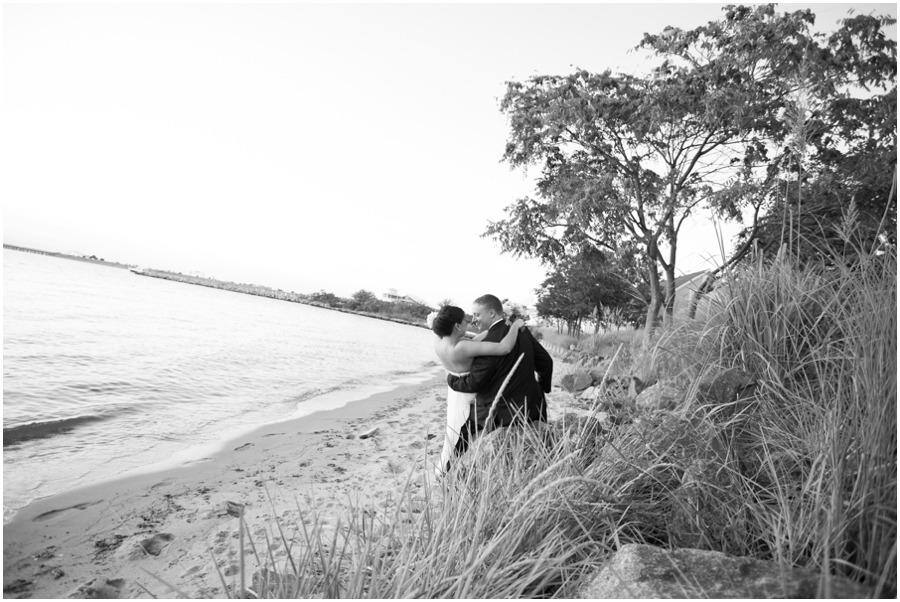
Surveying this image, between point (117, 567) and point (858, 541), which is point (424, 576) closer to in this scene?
point (858, 541)

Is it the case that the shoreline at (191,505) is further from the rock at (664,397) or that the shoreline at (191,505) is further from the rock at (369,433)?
the rock at (664,397)

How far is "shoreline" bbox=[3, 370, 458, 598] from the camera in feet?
11.5

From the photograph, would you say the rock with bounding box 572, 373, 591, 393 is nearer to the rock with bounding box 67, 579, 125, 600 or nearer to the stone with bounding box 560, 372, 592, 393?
the stone with bounding box 560, 372, 592, 393

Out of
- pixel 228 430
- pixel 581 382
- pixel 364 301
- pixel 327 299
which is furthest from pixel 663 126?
pixel 327 299

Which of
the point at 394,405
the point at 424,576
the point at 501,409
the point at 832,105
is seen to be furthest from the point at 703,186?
the point at 424,576

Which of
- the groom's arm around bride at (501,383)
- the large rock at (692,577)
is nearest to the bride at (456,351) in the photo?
the groom's arm around bride at (501,383)

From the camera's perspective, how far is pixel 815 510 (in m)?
1.86

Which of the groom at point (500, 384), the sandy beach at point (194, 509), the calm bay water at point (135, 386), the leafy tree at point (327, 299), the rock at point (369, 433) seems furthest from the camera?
the leafy tree at point (327, 299)

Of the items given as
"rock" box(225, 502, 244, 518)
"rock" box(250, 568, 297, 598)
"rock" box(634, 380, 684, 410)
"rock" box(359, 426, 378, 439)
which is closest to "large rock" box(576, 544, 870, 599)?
"rock" box(250, 568, 297, 598)

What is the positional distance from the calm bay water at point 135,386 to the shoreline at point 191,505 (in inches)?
21.8

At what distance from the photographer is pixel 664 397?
415 cm

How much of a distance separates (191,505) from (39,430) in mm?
3947

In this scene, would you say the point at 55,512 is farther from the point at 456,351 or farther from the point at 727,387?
the point at 727,387

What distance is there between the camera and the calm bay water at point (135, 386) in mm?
6301
